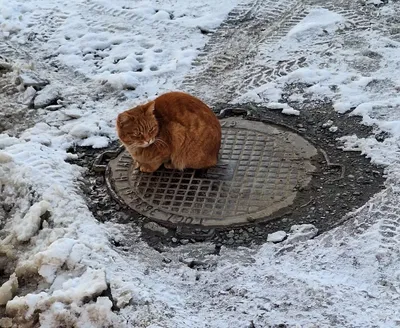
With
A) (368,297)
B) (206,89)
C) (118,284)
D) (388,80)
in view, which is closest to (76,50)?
(206,89)

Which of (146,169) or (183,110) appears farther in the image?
(146,169)

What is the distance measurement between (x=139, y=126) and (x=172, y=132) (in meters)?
0.22

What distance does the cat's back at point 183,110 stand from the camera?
452 cm

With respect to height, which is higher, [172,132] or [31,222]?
[172,132]

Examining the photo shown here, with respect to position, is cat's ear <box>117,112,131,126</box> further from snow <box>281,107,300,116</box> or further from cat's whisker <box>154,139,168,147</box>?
snow <box>281,107,300,116</box>

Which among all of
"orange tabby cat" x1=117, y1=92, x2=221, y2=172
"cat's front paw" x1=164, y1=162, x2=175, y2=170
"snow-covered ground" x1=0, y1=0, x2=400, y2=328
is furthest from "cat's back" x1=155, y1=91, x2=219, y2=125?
"snow-covered ground" x1=0, y1=0, x2=400, y2=328

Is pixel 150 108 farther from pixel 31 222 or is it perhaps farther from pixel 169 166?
pixel 31 222

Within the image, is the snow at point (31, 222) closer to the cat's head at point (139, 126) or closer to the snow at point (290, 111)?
the cat's head at point (139, 126)

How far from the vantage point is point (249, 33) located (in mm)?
6480

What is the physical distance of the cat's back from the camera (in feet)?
14.8

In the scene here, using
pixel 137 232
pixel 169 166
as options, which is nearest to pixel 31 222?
pixel 137 232

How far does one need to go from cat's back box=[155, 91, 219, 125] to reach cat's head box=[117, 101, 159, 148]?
94 mm

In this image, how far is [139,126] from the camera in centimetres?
448

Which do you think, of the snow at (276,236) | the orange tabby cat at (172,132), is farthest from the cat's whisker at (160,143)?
the snow at (276,236)
